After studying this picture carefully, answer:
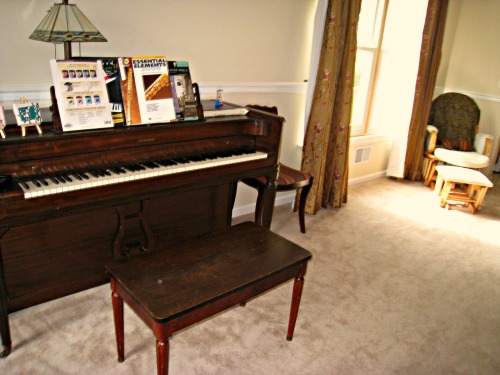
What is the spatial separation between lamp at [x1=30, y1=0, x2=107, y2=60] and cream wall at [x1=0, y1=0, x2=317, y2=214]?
325mm

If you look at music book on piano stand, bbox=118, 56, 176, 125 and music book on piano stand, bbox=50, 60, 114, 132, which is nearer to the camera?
music book on piano stand, bbox=50, 60, 114, 132

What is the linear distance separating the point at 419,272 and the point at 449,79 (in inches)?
130

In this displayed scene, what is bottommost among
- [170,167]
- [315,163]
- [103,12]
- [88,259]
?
[88,259]

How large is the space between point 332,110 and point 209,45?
1166 mm

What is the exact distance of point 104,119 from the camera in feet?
5.84

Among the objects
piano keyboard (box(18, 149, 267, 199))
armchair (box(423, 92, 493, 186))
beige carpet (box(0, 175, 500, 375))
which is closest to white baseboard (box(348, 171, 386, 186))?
armchair (box(423, 92, 493, 186))

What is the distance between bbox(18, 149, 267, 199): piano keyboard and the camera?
158 cm

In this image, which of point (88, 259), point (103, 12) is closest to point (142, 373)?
point (88, 259)

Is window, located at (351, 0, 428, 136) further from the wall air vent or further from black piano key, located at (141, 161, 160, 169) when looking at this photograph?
black piano key, located at (141, 161, 160, 169)

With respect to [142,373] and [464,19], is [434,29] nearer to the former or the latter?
[464,19]

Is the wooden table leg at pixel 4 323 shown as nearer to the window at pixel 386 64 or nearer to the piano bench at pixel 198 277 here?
the piano bench at pixel 198 277

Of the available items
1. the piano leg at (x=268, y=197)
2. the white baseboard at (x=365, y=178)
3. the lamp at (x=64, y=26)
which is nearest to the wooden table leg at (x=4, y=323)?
the lamp at (x=64, y=26)

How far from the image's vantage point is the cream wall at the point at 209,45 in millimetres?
2018

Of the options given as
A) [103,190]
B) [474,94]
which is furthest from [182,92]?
[474,94]
